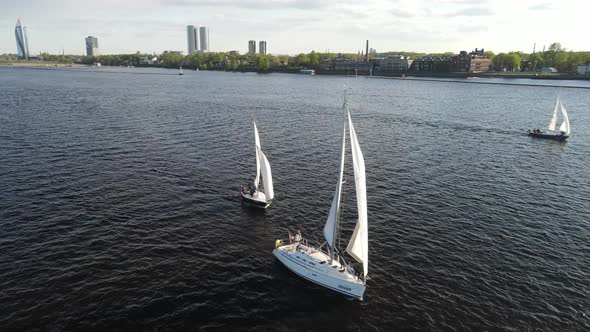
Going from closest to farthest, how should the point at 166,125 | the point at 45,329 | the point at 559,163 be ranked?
the point at 45,329 < the point at 559,163 < the point at 166,125

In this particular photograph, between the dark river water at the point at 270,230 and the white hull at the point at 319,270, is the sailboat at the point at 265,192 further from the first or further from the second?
the white hull at the point at 319,270

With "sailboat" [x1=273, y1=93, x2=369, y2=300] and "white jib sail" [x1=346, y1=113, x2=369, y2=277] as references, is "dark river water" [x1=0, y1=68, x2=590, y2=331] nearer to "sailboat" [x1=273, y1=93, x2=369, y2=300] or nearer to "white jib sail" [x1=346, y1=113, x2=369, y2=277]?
"sailboat" [x1=273, y1=93, x2=369, y2=300]

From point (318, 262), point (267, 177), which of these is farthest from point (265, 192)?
point (318, 262)

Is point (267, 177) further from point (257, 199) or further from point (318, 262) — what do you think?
point (318, 262)

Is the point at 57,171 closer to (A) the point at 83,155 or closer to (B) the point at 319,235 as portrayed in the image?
(A) the point at 83,155

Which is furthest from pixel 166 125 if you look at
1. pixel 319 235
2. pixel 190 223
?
pixel 319 235

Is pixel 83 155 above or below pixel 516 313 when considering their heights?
above
